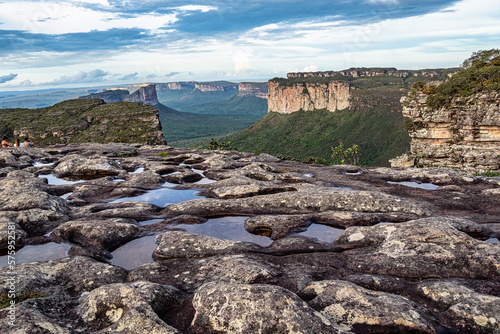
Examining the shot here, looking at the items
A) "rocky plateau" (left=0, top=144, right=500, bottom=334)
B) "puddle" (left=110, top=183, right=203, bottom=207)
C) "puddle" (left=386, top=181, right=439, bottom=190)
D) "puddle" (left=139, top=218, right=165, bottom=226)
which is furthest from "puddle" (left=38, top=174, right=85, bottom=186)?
"puddle" (left=386, top=181, right=439, bottom=190)

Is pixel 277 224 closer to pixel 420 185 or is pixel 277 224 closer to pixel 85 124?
pixel 420 185

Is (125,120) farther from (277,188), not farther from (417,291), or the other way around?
(417,291)

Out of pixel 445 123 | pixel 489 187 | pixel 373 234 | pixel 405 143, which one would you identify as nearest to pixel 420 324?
pixel 373 234

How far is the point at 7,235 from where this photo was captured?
11727 millimetres

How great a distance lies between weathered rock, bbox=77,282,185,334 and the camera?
21.6 ft

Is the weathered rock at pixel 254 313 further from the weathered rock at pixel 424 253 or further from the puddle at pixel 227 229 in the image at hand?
the puddle at pixel 227 229

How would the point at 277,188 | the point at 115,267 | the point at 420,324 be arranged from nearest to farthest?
1. the point at 420,324
2. the point at 115,267
3. the point at 277,188

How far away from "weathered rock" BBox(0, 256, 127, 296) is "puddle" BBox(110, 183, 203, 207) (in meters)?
7.40

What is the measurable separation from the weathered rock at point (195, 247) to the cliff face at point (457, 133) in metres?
52.6

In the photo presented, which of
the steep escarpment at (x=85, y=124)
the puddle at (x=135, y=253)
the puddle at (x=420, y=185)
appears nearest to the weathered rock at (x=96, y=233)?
the puddle at (x=135, y=253)

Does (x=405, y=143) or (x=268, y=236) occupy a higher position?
(x=268, y=236)

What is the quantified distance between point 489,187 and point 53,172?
3112 cm

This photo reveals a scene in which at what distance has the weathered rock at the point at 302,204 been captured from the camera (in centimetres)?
1488

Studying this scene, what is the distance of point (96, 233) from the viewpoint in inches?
480
